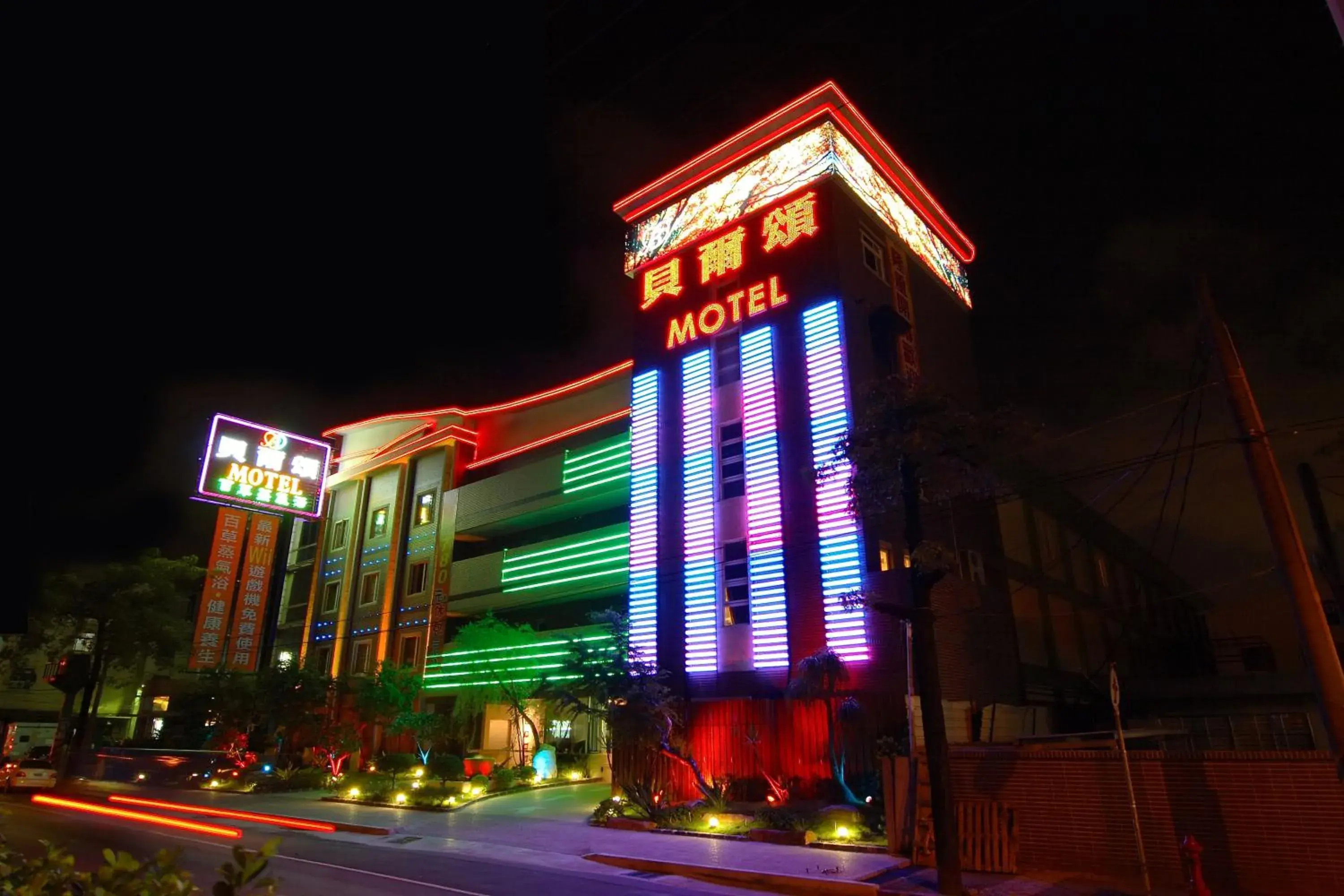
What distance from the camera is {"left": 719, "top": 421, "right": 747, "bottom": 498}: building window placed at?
27.3 m

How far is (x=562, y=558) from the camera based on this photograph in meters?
36.0

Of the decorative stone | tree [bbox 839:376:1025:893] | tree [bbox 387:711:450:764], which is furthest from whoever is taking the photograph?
tree [bbox 387:711:450:764]

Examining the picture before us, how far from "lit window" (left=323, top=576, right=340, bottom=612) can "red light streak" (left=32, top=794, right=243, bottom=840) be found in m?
18.3

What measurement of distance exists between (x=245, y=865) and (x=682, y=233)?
31.2m

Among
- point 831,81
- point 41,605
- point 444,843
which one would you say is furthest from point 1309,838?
point 41,605

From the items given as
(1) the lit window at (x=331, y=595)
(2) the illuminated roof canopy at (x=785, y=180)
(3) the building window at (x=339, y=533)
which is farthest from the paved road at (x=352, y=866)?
(3) the building window at (x=339, y=533)

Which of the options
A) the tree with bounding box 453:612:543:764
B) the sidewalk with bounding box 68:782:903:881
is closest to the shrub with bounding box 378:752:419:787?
the sidewalk with bounding box 68:782:903:881

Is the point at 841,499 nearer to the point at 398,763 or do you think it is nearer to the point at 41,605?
the point at 398,763

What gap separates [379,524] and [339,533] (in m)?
4.29

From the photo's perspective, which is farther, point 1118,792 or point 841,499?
point 841,499

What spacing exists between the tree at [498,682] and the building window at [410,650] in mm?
6240

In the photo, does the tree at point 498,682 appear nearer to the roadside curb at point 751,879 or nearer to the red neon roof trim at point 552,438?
the red neon roof trim at point 552,438

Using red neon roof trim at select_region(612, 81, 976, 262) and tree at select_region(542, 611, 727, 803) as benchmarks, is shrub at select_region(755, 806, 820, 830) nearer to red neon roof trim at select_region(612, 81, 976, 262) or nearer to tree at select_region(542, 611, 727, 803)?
tree at select_region(542, 611, 727, 803)

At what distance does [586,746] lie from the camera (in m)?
36.8
